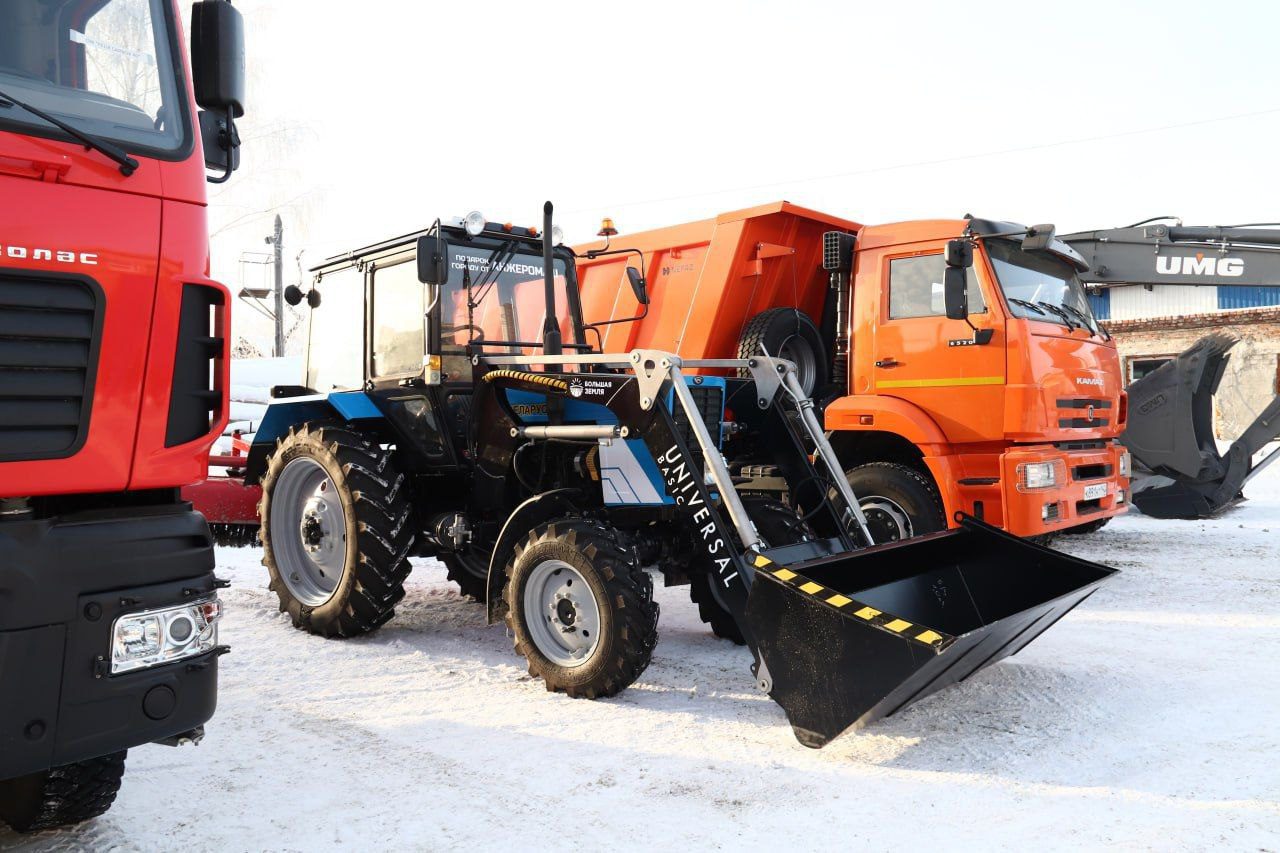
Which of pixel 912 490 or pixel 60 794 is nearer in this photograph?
pixel 60 794

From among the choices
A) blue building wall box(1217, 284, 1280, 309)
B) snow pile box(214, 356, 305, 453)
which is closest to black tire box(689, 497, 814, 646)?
snow pile box(214, 356, 305, 453)

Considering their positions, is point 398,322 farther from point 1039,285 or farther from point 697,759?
point 1039,285

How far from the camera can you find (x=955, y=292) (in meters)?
6.68

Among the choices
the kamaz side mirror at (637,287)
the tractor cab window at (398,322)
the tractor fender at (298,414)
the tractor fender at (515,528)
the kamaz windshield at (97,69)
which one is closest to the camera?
the kamaz windshield at (97,69)

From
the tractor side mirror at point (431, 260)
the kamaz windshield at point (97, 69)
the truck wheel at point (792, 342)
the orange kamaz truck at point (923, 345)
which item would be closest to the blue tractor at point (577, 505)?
the tractor side mirror at point (431, 260)

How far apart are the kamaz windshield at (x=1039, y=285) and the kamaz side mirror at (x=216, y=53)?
17.7 feet

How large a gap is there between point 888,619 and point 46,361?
286 centimetres

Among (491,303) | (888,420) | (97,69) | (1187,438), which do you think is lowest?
(1187,438)

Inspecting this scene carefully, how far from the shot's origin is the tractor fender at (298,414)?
19.8ft

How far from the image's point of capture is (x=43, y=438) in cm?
254

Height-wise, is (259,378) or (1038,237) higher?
(1038,237)

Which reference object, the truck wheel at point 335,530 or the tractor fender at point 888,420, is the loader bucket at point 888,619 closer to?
the tractor fender at point 888,420

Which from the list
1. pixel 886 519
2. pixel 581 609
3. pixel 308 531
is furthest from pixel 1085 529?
pixel 308 531

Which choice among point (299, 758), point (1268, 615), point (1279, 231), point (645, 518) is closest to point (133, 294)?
point (299, 758)
